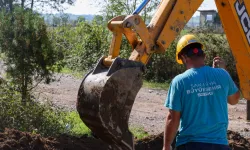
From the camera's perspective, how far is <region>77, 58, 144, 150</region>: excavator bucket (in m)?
5.77

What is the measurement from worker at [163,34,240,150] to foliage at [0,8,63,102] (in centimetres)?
496

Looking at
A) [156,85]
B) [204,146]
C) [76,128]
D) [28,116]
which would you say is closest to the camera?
[204,146]

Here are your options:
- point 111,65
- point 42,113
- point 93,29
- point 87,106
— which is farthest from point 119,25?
point 93,29

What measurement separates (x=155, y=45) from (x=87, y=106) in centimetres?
115

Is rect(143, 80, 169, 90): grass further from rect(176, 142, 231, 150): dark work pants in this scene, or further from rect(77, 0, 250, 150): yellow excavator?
rect(176, 142, 231, 150): dark work pants

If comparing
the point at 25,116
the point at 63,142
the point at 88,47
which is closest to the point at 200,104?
the point at 63,142

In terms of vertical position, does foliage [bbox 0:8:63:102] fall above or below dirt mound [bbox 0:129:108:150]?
above

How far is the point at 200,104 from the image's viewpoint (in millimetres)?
4855

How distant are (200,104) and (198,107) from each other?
3 centimetres

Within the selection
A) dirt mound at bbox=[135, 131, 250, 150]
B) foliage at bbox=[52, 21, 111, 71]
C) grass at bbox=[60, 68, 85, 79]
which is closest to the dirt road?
grass at bbox=[60, 68, 85, 79]

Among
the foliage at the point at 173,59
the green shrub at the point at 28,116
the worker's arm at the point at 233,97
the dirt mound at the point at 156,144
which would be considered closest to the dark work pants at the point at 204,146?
the worker's arm at the point at 233,97

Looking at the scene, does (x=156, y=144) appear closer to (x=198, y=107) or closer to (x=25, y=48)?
(x=25, y=48)

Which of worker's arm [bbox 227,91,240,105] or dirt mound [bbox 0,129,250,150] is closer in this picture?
worker's arm [bbox 227,91,240,105]

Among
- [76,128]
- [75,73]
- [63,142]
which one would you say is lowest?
[76,128]
